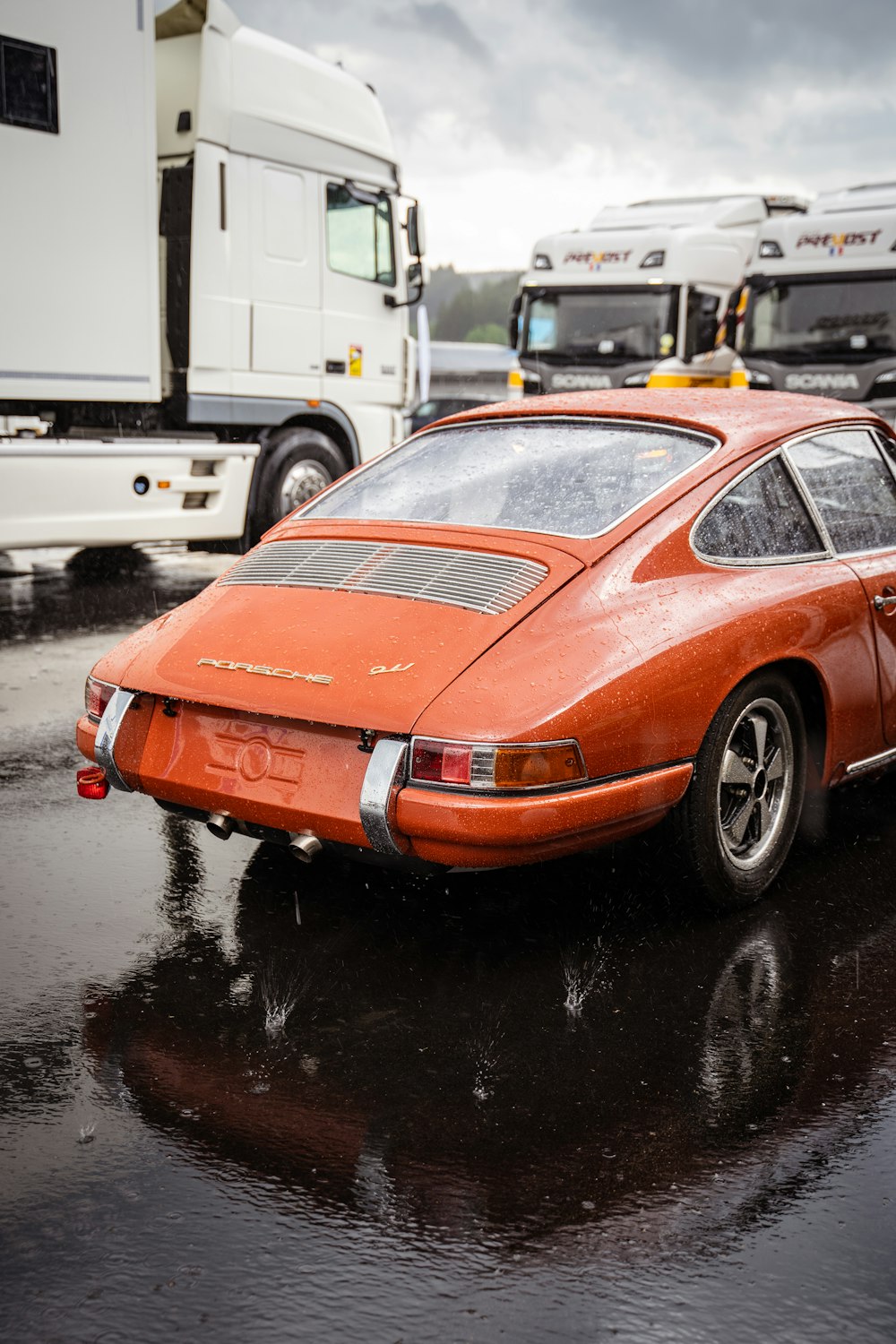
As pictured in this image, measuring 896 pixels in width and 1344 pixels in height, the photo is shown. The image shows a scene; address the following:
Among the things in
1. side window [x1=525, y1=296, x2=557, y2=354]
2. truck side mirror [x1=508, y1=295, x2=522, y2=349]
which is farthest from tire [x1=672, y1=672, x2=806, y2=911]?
truck side mirror [x1=508, y1=295, x2=522, y2=349]

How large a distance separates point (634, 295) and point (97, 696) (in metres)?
16.9

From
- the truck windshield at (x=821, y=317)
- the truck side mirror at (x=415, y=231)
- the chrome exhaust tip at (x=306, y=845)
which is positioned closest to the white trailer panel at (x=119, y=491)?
the truck side mirror at (x=415, y=231)

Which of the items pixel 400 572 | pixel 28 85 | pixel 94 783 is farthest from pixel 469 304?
pixel 94 783

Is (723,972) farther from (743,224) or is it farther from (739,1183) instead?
(743,224)

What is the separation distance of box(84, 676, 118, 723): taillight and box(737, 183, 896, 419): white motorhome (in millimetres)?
15034

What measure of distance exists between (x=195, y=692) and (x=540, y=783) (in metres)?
0.98

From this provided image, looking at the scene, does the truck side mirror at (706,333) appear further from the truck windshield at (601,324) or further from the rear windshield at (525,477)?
the rear windshield at (525,477)

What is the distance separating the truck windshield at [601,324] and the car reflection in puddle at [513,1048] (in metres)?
16.1

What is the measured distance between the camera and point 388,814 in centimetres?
342

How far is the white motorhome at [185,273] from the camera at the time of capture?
9094 mm

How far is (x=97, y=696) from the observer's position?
412 cm

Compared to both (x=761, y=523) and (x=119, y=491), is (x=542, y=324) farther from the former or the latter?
(x=761, y=523)

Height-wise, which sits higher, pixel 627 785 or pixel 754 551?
pixel 754 551

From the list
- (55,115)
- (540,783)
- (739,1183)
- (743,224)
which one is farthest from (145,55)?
(743,224)
